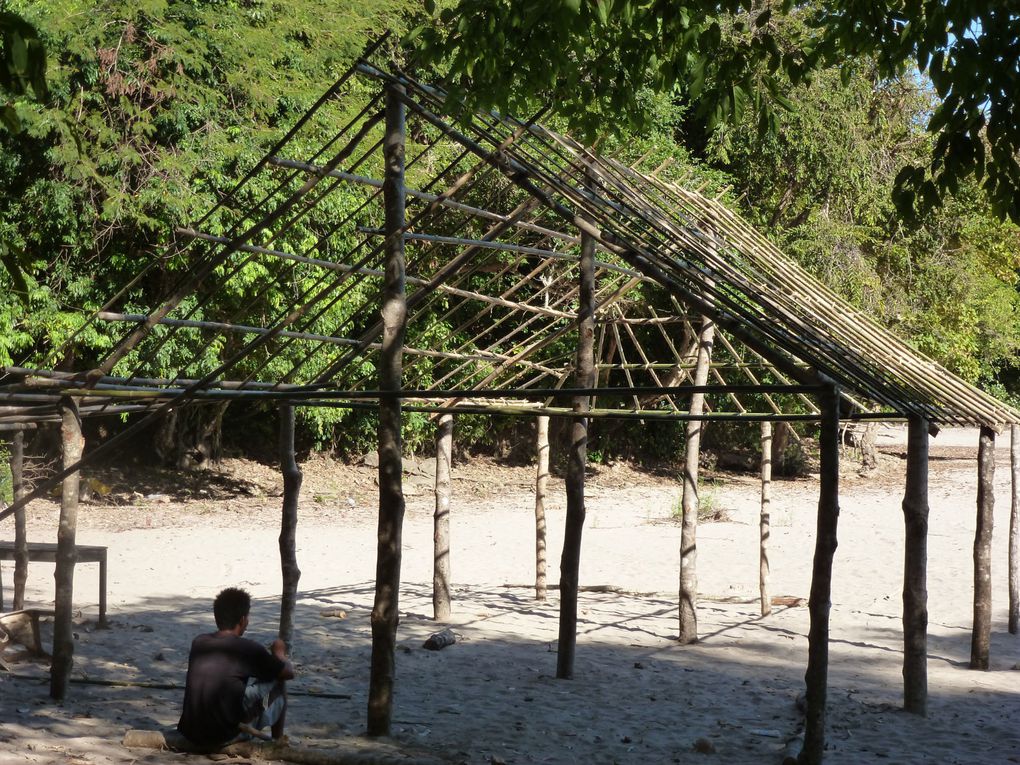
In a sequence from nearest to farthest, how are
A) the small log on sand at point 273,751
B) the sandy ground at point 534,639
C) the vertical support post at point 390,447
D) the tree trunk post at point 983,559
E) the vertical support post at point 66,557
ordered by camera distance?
the small log on sand at point 273,751
the vertical support post at point 390,447
the sandy ground at point 534,639
the vertical support post at point 66,557
the tree trunk post at point 983,559

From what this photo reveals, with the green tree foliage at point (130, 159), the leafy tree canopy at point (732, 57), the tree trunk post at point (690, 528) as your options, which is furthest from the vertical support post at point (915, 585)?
the green tree foliage at point (130, 159)

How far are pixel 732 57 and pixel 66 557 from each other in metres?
5.07

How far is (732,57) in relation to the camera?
598 cm

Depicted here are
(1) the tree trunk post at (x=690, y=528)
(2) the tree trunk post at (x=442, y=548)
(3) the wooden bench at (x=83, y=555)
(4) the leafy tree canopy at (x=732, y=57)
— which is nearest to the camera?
(4) the leafy tree canopy at (x=732, y=57)

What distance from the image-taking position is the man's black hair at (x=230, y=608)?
542cm

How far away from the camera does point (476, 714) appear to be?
724 centimetres

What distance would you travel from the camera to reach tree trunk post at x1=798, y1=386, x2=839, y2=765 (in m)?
5.80

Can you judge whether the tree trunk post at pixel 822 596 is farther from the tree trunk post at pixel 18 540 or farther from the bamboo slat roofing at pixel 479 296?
the tree trunk post at pixel 18 540

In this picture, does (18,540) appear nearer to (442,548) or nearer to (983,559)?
(442,548)

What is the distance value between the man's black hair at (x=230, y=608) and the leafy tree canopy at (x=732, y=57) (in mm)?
2733

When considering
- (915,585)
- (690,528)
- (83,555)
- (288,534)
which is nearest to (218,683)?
(288,534)

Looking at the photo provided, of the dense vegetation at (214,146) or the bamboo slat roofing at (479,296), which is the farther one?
the dense vegetation at (214,146)

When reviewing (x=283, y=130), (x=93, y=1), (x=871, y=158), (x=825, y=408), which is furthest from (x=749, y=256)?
(x=871, y=158)

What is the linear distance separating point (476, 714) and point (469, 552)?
794 cm
